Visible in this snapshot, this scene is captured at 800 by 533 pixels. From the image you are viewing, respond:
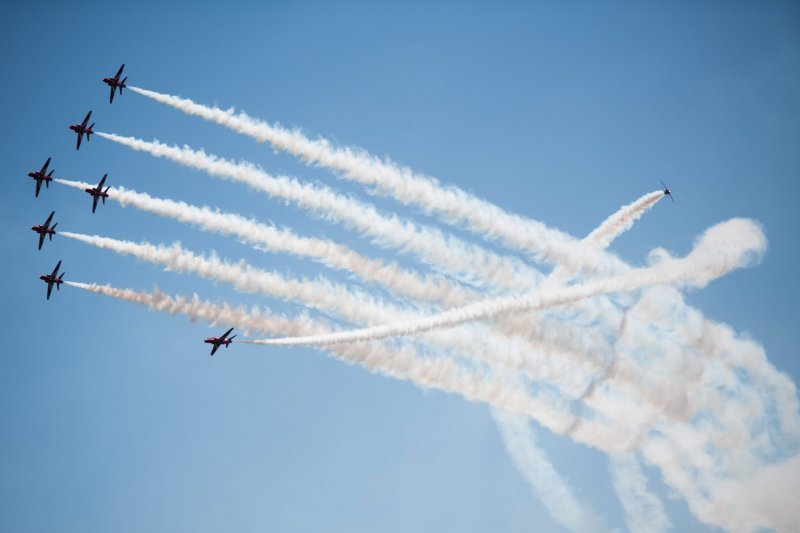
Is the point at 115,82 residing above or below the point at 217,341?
above

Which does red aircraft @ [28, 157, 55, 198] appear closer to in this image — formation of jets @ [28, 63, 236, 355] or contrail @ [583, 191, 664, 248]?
formation of jets @ [28, 63, 236, 355]

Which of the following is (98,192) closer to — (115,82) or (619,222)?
(115,82)

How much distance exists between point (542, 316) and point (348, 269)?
1385 centimetres

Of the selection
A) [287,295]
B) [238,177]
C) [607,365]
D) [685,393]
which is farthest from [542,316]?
[238,177]

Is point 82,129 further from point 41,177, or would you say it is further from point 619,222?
point 619,222

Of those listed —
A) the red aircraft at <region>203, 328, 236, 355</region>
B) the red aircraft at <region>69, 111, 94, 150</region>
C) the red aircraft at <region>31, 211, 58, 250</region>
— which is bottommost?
the red aircraft at <region>203, 328, 236, 355</region>

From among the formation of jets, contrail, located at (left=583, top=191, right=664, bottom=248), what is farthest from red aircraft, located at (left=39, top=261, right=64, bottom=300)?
contrail, located at (left=583, top=191, right=664, bottom=248)

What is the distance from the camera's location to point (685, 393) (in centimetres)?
6231

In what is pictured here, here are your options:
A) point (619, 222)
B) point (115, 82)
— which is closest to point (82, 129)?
point (115, 82)

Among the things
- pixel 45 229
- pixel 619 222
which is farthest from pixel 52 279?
pixel 619 222

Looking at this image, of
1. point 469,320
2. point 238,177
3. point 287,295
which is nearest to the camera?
point 469,320

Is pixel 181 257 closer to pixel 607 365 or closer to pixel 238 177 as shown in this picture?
pixel 238 177

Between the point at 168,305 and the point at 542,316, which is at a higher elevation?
the point at 542,316

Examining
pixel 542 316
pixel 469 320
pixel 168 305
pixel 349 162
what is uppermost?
pixel 349 162
